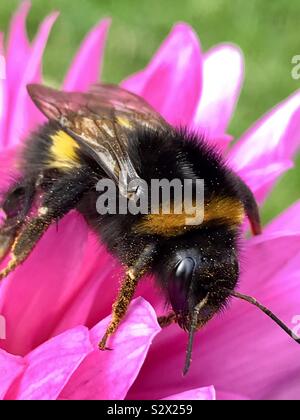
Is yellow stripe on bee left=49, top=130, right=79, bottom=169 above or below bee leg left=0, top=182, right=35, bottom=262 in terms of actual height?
above

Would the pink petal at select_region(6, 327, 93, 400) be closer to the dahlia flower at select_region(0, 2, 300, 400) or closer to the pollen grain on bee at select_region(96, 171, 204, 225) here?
the dahlia flower at select_region(0, 2, 300, 400)

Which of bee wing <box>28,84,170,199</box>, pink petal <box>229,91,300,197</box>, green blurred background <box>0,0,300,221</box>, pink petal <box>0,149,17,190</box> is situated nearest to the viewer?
bee wing <box>28,84,170,199</box>

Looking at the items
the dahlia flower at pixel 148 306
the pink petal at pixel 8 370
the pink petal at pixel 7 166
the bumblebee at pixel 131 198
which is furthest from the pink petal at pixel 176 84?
the pink petal at pixel 8 370

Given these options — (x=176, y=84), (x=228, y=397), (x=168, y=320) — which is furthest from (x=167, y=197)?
(x=176, y=84)

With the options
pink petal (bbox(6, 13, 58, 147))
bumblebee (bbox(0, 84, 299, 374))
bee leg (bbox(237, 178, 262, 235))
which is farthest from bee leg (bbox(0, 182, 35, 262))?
bee leg (bbox(237, 178, 262, 235))

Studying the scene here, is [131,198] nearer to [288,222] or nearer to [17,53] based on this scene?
[288,222]

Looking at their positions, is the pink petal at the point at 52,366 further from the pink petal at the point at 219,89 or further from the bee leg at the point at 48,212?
the pink petal at the point at 219,89

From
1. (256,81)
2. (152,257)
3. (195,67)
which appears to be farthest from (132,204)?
(256,81)
